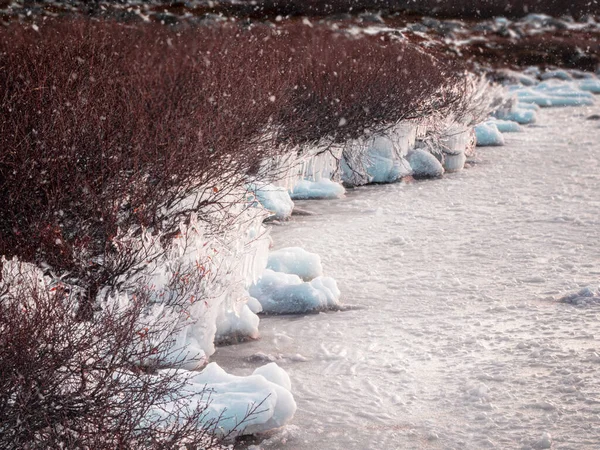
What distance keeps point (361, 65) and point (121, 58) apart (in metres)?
5.25

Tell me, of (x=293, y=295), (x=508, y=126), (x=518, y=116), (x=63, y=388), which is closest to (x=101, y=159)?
(x=293, y=295)

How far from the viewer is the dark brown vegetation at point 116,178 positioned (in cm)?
376

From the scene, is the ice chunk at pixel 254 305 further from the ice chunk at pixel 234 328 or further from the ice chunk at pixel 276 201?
the ice chunk at pixel 276 201

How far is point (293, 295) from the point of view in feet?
26.5

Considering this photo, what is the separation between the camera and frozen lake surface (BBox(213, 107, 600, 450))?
5.62 m

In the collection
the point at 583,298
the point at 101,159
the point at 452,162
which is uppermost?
the point at 101,159

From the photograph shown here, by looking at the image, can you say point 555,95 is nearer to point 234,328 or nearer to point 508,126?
point 508,126

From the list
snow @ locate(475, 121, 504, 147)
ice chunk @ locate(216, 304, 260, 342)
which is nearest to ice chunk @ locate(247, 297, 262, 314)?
ice chunk @ locate(216, 304, 260, 342)

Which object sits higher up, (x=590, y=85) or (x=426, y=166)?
(x=590, y=85)

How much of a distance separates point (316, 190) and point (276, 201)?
Answer: 1.96m

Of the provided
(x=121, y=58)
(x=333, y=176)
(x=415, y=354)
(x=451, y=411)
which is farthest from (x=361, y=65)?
(x=451, y=411)

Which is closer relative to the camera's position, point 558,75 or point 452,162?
point 452,162

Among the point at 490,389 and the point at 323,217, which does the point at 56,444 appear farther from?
the point at 323,217

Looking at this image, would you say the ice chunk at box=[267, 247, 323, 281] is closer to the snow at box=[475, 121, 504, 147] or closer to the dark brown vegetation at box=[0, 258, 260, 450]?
the dark brown vegetation at box=[0, 258, 260, 450]
